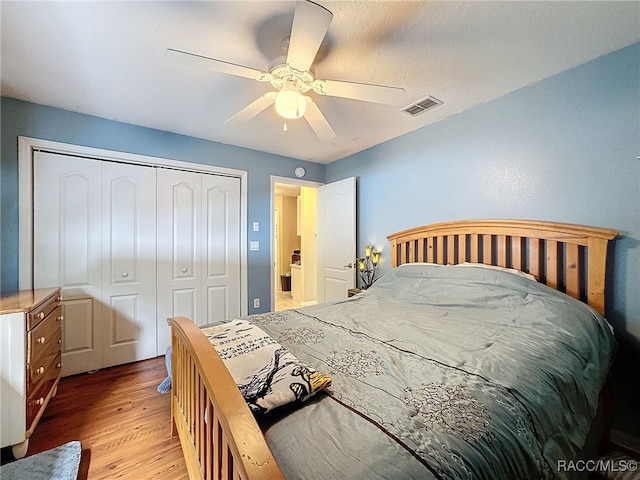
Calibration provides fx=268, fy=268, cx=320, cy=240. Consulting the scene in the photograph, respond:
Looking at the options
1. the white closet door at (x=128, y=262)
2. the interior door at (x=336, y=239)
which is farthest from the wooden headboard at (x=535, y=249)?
the white closet door at (x=128, y=262)

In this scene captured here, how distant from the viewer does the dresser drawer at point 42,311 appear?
1.62m

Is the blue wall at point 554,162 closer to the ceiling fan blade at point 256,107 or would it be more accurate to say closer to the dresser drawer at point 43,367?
the ceiling fan blade at point 256,107

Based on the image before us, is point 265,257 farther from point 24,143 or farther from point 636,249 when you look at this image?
point 636,249

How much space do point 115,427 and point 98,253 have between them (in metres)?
1.59

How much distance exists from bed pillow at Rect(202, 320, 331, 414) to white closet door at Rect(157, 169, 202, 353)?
1984mm

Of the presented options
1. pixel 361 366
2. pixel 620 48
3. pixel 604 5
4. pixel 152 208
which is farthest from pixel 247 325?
pixel 620 48

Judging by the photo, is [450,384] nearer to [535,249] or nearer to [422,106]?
[535,249]

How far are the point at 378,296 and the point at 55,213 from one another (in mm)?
2963

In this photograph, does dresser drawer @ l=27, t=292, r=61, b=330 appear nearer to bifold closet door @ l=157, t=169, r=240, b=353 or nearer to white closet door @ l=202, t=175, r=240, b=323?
bifold closet door @ l=157, t=169, r=240, b=353

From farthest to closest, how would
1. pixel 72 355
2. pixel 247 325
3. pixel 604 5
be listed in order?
1. pixel 72 355
2. pixel 247 325
3. pixel 604 5

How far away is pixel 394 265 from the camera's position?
3025 mm

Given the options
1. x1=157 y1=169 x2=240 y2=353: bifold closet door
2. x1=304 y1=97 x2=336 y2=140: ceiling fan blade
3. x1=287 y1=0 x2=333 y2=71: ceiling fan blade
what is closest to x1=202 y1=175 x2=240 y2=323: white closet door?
x1=157 y1=169 x2=240 y2=353: bifold closet door

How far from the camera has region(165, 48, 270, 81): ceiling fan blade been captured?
1262 millimetres

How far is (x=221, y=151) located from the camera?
325 centimetres
